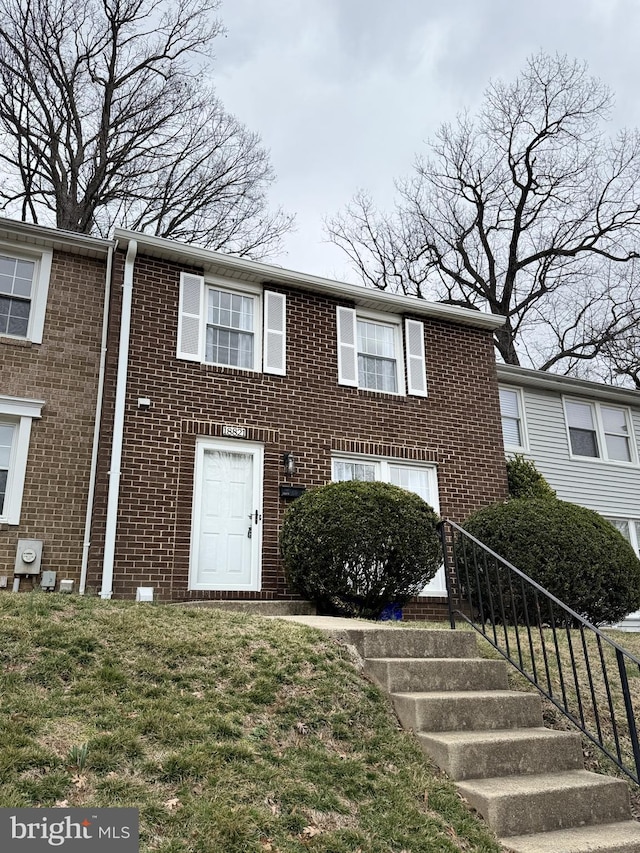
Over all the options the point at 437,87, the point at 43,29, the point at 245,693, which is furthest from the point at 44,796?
the point at 43,29

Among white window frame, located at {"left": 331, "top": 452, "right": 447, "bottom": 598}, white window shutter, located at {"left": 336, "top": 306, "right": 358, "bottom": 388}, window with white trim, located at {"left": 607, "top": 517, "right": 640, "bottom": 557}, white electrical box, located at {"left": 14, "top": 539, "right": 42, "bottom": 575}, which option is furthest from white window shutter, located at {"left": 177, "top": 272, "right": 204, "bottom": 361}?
window with white trim, located at {"left": 607, "top": 517, "right": 640, "bottom": 557}

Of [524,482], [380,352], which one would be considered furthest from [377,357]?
[524,482]

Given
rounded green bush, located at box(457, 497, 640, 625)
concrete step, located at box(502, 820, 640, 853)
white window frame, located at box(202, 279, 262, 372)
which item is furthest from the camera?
white window frame, located at box(202, 279, 262, 372)

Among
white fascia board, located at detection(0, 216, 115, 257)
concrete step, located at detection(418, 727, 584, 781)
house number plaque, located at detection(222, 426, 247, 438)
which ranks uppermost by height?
white fascia board, located at detection(0, 216, 115, 257)

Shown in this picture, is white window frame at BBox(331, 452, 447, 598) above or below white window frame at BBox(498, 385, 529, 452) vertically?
below

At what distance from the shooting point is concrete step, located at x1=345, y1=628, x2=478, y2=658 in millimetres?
5699

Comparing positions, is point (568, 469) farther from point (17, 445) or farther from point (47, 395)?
point (17, 445)

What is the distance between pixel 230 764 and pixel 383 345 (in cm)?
865

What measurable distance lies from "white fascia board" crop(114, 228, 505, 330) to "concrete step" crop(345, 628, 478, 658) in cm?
641

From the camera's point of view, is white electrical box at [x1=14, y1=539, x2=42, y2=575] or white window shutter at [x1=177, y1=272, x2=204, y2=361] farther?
white window shutter at [x1=177, y1=272, x2=204, y2=361]

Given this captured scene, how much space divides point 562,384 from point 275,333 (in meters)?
7.32

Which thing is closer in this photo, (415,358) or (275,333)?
(275,333)

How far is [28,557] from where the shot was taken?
878 cm

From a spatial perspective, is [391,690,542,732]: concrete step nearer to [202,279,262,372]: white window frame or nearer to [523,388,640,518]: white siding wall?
[202,279,262,372]: white window frame
